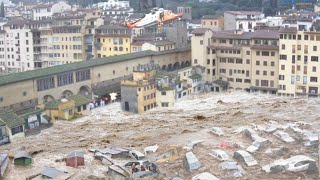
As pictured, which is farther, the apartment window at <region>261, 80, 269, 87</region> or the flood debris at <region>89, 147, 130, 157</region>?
the apartment window at <region>261, 80, 269, 87</region>

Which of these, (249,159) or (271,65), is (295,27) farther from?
(249,159)

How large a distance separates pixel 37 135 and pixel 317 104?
17.7 m

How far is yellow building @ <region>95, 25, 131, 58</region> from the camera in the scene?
46.1 meters

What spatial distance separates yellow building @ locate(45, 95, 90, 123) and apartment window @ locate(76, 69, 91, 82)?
4.31 m

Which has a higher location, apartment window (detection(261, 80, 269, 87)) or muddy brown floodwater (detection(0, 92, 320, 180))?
apartment window (detection(261, 80, 269, 87))

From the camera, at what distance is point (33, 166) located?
66.0ft

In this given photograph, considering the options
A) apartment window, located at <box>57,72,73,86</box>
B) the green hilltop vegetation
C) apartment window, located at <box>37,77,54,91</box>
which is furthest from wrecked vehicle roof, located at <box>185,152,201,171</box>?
the green hilltop vegetation

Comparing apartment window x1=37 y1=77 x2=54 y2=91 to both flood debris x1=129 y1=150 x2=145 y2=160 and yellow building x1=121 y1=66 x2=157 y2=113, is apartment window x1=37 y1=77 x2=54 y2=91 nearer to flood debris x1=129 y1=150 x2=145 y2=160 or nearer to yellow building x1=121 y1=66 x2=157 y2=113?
yellow building x1=121 y1=66 x2=157 y2=113

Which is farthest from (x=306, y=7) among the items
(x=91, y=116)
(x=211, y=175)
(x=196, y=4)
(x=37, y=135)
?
(x=211, y=175)

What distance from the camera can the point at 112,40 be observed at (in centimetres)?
4688

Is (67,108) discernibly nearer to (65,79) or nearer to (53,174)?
(65,79)

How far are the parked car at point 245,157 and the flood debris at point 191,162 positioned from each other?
5.41 ft

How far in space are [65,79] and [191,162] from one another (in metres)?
16.8

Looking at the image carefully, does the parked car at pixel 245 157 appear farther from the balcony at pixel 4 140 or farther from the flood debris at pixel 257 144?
the balcony at pixel 4 140
